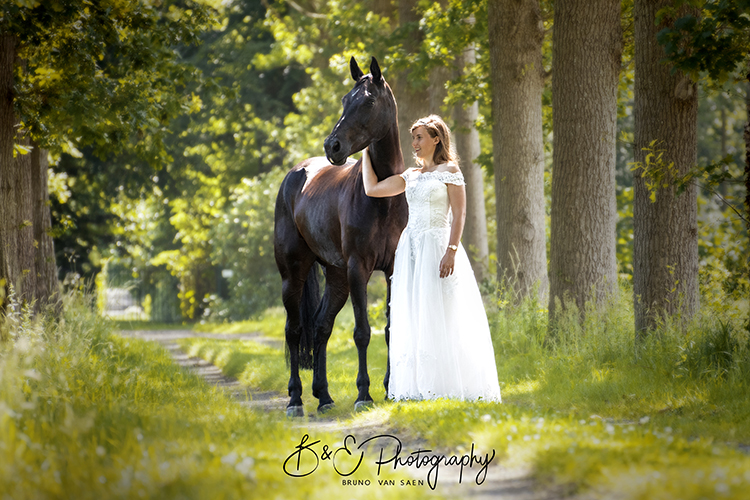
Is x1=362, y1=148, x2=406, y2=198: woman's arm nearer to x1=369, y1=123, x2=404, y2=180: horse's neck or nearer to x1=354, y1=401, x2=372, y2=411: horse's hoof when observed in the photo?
x1=369, y1=123, x2=404, y2=180: horse's neck

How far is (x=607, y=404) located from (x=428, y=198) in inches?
90.6

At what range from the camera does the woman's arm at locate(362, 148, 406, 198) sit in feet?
21.1

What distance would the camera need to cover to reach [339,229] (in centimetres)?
701

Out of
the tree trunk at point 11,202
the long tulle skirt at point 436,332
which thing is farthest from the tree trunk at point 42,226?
the long tulle skirt at point 436,332

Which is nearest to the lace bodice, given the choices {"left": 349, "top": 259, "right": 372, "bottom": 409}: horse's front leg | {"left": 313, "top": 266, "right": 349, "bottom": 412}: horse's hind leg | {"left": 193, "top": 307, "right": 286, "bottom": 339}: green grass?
{"left": 349, "top": 259, "right": 372, "bottom": 409}: horse's front leg

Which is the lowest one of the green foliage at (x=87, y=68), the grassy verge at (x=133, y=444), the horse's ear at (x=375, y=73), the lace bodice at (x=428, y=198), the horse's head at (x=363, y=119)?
the grassy verge at (x=133, y=444)

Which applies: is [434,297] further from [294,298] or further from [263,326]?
[263,326]

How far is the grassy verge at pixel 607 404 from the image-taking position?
3.31 meters

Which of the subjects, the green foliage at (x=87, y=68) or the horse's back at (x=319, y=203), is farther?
the green foliage at (x=87, y=68)

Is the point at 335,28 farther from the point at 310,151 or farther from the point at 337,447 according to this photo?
the point at 337,447

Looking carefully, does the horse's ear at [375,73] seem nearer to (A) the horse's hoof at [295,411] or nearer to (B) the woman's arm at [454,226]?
(B) the woman's arm at [454,226]

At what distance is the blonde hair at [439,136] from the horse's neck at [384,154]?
19cm

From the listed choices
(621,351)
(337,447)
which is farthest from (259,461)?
(621,351)
